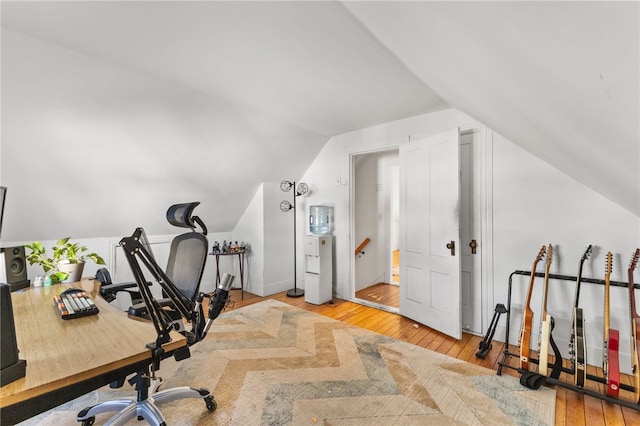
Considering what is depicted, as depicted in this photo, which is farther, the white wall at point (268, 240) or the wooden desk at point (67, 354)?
the white wall at point (268, 240)

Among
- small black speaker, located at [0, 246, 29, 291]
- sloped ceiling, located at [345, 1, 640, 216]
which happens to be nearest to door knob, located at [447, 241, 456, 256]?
sloped ceiling, located at [345, 1, 640, 216]

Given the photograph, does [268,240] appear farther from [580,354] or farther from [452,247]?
[580,354]

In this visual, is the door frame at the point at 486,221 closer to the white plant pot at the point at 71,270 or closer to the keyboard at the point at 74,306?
the keyboard at the point at 74,306

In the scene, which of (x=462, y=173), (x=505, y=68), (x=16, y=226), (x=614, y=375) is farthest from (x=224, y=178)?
(x=614, y=375)

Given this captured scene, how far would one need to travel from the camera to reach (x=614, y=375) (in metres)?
1.73

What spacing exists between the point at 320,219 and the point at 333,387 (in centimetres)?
254

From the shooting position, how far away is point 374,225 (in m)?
4.82

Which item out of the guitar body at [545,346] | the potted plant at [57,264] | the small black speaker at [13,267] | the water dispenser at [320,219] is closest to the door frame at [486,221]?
the guitar body at [545,346]

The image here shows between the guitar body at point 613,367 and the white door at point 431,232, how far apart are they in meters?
1.05

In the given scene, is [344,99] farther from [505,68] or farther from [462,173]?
[505,68]

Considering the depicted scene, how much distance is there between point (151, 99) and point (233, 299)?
2.87m

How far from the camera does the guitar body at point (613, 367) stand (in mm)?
1726

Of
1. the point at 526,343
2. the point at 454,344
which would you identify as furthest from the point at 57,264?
the point at 526,343

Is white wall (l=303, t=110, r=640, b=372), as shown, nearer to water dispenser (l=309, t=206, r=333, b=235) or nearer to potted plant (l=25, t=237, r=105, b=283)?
water dispenser (l=309, t=206, r=333, b=235)
